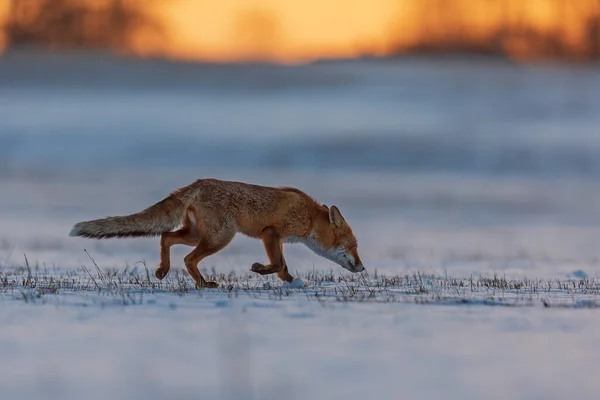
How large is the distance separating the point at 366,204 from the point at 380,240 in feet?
26.8

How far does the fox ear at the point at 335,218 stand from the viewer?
11863mm

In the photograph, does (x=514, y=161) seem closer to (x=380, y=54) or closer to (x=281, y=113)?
(x=281, y=113)

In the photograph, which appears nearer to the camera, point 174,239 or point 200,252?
point 200,252

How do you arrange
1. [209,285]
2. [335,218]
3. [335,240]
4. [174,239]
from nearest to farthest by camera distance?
[209,285], [174,239], [335,218], [335,240]

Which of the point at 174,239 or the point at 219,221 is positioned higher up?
the point at 219,221

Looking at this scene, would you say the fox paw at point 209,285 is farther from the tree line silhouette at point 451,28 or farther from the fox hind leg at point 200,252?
the tree line silhouette at point 451,28

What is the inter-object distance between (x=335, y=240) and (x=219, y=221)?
1.69 m

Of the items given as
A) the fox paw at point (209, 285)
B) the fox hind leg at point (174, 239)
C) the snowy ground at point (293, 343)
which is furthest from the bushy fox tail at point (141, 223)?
the fox paw at point (209, 285)

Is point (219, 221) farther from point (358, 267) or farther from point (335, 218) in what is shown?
point (358, 267)

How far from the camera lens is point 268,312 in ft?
27.7

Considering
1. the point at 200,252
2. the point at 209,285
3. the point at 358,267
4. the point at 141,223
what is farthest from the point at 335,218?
the point at 141,223

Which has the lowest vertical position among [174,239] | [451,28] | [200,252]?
[200,252]

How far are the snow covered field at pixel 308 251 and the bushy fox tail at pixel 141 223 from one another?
0.51m

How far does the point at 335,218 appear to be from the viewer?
12.0 metres
